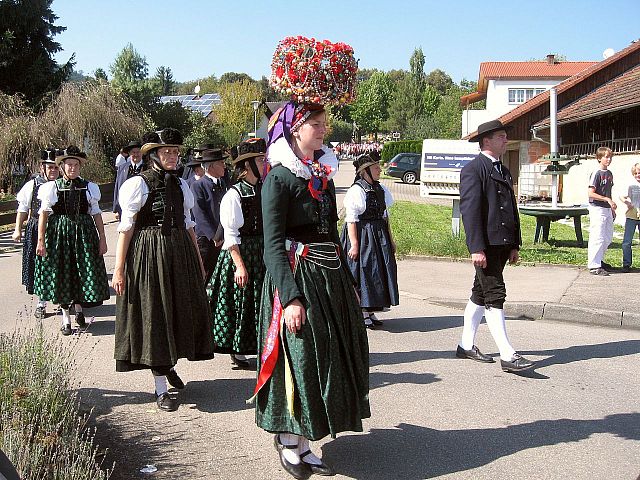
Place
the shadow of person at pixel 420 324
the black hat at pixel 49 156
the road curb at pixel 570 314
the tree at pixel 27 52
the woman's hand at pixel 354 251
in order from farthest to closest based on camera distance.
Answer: the tree at pixel 27 52 → the black hat at pixel 49 156 → the road curb at pixel 570 314 → the shadow of person at pixel 420 324 → the woman's hand at pixel 354 251

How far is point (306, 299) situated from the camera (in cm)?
416

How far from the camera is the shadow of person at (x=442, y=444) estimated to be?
14.5 ft

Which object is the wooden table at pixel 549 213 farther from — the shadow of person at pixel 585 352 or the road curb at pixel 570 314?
the shadow of person at pixel 585 352

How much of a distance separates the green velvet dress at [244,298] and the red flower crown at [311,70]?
212 centimetres

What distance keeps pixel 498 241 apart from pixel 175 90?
118 meters

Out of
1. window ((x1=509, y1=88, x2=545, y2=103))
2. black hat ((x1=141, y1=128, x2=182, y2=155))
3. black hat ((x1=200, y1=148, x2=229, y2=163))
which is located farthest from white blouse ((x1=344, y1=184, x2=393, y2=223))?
window ((x1=509, y1=88, x2=545, y2=103))

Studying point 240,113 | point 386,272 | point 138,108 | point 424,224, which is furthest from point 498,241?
point 240,113

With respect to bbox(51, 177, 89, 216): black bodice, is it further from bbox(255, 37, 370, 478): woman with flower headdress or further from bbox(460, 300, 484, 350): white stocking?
bbox(255, 37, 370, 478): woman with flower headdress

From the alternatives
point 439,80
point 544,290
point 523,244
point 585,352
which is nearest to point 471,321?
point 585,352

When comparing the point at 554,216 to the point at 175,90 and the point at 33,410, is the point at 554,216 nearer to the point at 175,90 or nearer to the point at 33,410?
the point at 33,410

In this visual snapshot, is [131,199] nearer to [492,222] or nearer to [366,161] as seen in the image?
[492,222]

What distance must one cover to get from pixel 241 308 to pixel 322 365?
2241 millimetres

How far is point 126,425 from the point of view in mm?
5129

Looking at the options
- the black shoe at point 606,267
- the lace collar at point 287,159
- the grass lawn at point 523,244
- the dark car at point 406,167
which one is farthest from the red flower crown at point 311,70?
the dark car at point 406,167
